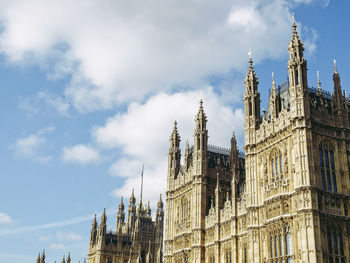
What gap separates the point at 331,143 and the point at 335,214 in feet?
19.9

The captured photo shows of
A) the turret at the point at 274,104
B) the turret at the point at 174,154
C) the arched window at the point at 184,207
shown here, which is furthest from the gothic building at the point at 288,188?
the turret at the point at 174,154

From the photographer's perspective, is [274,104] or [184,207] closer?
[274,104]

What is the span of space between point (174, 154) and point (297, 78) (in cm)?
2536

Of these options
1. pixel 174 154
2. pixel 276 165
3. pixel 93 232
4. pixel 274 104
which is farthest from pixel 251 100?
pixel 93 232

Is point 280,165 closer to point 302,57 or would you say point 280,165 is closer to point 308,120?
point 308,120

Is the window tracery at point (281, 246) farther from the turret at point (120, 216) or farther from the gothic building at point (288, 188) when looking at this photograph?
the turret at point (120, 216)

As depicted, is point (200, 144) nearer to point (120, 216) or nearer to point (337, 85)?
point (337, 85)

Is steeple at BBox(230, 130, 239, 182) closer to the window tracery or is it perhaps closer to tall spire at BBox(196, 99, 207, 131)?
tall spire at BBox(196, 99, 207, 131)

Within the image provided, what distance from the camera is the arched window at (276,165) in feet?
131

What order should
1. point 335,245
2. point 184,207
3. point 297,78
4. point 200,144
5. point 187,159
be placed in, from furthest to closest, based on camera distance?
point 187,159 < point 184,207 < point 200,144 < point 297,78 < point 335,245

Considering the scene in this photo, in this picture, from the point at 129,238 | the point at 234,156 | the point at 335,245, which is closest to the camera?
the point at 335,245

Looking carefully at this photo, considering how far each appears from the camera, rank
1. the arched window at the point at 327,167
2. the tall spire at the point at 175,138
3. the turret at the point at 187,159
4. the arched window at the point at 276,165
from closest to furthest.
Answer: the arched window at the point at 327,167 → the arched window at the point at 276,165 → the turret at the point at 187,159 → the tall spire at the point at 175,138

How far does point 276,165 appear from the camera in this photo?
133 feet

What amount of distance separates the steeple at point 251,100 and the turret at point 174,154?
17259 mm
